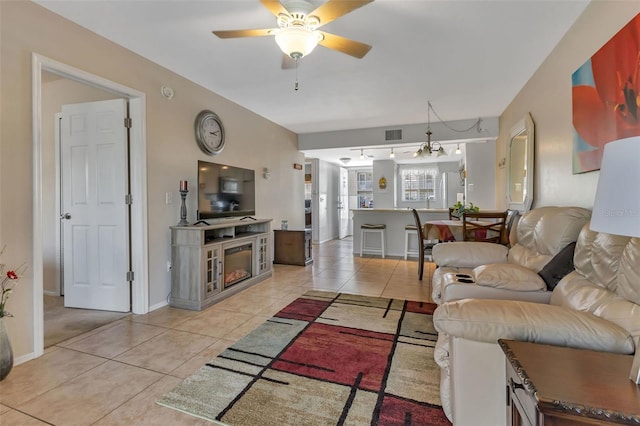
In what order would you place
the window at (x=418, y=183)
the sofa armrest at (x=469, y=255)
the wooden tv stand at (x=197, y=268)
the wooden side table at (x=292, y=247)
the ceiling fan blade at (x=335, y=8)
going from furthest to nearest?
the window at (x=418, y=183) → the wooden side table at (x=292, y=247) → the wooden tv stand at (x=197, y=268) → the sofa armrest at (x=469, y=255) → the ceiling fan blade at (x=335, y=8)

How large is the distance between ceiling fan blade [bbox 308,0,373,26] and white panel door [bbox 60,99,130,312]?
A: 7.11 ft

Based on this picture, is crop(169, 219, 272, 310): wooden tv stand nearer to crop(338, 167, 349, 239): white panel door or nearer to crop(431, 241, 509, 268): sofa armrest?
crop(431, 241, 509, 268): sofa armrest

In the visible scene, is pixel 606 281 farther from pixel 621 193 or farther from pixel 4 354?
pixel 4 354

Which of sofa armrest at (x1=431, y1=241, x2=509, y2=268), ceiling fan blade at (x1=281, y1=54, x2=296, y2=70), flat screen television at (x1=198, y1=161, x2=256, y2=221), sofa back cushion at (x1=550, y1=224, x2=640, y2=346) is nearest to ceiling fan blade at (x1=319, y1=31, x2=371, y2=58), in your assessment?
ceiling fan blade at (x1=281, y1=54, x2=296, y2=70)

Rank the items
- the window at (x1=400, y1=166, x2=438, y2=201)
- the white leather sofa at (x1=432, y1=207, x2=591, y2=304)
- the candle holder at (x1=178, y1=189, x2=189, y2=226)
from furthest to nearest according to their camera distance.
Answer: the window at (x1=400, y1=166, x2=438, y2=201)
the candle holder at (x1=178, y1=189, x2=189, y2=226)
the white leather sofa at (x1=432, y1=207, x2=591, y2=304)

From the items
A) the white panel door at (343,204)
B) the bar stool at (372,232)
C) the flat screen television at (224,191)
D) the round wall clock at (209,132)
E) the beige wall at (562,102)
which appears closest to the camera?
the beige wall at (562,102)

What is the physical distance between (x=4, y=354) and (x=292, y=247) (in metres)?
3.67

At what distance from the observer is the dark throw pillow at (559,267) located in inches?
68.1

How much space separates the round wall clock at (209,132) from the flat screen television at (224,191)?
0.26 m

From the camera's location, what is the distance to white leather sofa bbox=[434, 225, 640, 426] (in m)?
1.06

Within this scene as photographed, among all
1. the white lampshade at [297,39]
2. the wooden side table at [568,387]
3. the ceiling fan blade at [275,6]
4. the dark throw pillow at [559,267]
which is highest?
the ceiling fan blade at [275,6]

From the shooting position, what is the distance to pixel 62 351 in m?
2.18

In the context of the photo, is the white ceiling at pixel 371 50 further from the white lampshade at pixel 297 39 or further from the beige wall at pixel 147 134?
the white lampshade at pixel 297 39

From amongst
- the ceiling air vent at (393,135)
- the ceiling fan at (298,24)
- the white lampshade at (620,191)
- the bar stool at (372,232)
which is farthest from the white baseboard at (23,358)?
the ceiling air vent at (393,135)
